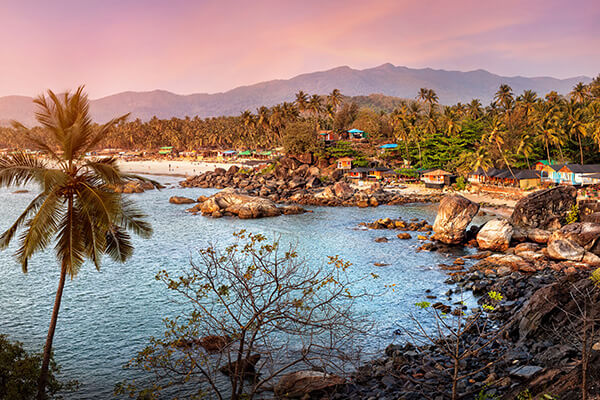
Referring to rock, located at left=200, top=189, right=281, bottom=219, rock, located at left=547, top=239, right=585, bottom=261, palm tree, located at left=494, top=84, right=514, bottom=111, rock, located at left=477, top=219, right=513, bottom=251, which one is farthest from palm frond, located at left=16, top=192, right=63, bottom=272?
palm tree, located at left=494, top=84, right=514, bottom=111

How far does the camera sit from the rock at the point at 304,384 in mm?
14281

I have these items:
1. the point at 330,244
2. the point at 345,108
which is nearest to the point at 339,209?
the point at 330,244

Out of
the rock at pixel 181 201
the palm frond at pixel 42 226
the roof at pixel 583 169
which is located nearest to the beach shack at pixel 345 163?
the rock at pixel 181 201

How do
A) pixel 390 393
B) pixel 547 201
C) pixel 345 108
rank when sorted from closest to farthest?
pixel 390 393
pixel 547 201
pixel 345 108

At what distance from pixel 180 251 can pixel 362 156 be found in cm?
5585

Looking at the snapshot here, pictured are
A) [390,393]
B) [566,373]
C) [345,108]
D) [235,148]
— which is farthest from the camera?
[235,148]

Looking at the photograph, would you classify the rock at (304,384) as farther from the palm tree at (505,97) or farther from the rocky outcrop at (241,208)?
the palm tree at (505,97)

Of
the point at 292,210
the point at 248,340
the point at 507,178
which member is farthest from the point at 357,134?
the point at 248,340

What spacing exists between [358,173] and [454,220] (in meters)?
42.2

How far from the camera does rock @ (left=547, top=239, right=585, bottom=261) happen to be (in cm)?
2864

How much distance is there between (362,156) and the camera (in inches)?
3383

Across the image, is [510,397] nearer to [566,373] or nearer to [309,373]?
[566,373]

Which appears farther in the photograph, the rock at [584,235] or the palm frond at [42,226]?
the rock at [584,235]

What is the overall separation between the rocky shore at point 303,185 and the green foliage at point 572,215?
78.0 feet
